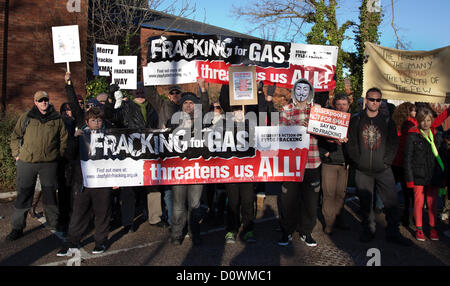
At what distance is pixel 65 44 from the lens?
21.1 feet

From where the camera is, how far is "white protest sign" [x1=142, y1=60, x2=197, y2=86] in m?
6.62

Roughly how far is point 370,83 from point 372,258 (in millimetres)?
3880

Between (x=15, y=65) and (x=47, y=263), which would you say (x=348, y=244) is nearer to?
(x=47, y=263)

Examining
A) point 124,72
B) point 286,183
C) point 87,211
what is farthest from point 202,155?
point 124,72

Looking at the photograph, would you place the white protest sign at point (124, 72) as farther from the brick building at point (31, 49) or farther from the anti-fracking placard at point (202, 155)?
the brick building at point (31, 49)

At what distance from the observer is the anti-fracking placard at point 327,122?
199 inches

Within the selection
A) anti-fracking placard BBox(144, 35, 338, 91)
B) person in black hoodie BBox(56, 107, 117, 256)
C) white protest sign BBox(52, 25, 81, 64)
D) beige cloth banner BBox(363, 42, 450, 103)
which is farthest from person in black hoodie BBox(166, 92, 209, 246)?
beige cloth banner BBox(363, 42, 450, 103)

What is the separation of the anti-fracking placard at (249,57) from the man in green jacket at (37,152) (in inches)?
78.4

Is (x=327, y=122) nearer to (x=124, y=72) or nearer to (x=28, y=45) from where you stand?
(x=124, y=72)

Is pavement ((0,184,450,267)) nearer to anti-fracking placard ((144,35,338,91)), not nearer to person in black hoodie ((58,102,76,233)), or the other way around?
person in black hoodie ((58,102,76,233))

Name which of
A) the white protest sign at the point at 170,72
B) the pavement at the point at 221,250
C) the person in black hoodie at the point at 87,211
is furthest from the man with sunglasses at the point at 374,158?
the person in black hoodie at the point at 87,211

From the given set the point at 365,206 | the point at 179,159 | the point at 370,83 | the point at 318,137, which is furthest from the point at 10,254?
the point at 370,83

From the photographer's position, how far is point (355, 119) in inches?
214

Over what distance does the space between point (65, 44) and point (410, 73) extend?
20.4ft
